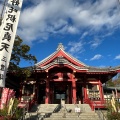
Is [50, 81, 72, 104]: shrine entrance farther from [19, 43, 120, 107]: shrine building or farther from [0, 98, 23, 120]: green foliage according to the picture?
[0, 98, 23, 120]: green foliage

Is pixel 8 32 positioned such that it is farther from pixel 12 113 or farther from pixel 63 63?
pixel 63 63

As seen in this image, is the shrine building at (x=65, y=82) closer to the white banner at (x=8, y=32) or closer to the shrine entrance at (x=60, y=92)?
the shrine entrance at (x=60, y=92)

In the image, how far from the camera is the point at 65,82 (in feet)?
77.5

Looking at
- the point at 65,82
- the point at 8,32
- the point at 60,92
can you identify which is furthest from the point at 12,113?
the point at 60,92

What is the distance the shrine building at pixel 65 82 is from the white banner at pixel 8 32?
774cm

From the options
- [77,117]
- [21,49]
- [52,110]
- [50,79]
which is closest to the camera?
[77,117]

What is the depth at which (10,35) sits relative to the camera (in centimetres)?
1356

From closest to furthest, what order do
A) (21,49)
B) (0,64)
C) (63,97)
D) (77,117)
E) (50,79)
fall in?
1. (0,64)
2. (77,117)
3. (21,49)
4. (50,79)
5. (63,97)

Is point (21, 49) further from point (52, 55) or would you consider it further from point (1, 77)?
point (52, 55)

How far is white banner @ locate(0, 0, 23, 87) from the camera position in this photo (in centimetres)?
1255

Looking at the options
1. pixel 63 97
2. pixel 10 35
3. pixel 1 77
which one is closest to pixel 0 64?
pixel 1 77

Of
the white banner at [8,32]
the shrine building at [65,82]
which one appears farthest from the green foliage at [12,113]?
the shrine building at [65,82]

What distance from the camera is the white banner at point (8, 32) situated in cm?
1255

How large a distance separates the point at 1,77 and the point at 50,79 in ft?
33.6
